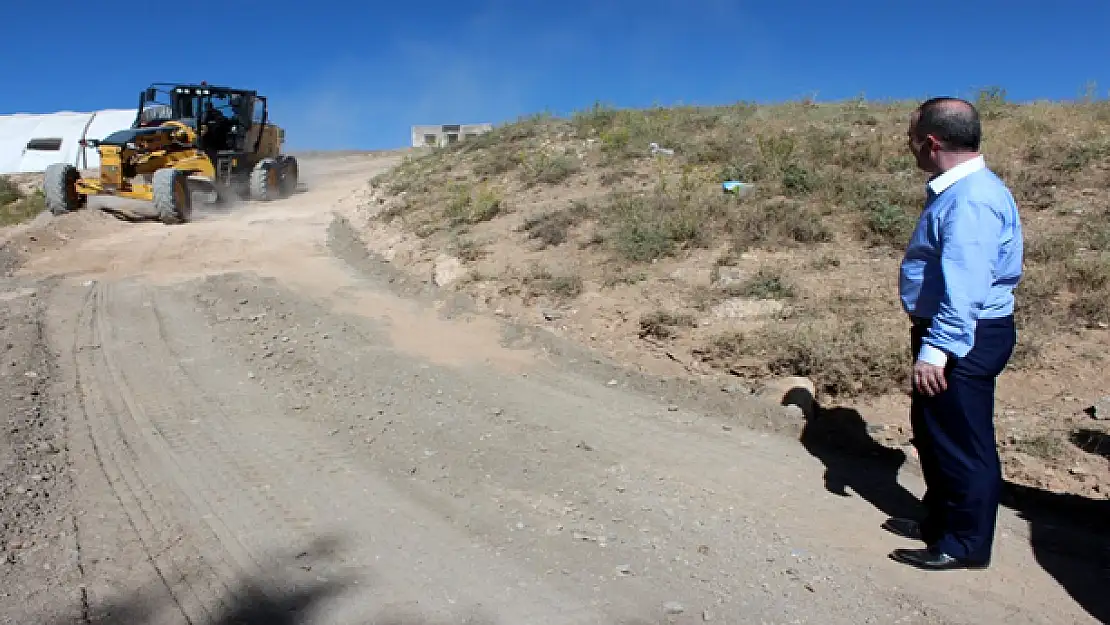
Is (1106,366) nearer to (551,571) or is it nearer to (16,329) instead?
(551,571)

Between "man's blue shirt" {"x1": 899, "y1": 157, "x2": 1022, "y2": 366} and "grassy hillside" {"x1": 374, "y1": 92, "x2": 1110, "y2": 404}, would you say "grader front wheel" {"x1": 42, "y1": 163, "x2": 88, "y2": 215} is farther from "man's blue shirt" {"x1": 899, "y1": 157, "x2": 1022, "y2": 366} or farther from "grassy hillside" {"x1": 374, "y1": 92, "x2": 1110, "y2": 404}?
"man's blue shirt" {"x1": 899, "y1": 157, "x2": 1022, "y2": 366}

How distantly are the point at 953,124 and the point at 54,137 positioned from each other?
107 feet

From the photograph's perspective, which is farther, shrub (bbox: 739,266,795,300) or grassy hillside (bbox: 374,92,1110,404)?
shrub (bbox: 739,266,795,300)

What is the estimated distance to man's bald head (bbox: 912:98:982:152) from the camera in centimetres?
300

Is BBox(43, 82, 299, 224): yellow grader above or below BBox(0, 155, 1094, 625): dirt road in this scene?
above

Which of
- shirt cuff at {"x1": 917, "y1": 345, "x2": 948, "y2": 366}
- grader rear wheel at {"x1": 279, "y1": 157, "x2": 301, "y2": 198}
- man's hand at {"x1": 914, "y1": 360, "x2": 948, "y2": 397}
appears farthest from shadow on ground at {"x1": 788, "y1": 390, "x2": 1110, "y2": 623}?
grader rear wheel at {"x1": 279, "y1": 157, "x2": 301, "y2": 198}

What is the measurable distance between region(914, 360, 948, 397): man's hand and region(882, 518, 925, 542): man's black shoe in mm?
807

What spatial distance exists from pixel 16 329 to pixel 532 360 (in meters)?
4.72

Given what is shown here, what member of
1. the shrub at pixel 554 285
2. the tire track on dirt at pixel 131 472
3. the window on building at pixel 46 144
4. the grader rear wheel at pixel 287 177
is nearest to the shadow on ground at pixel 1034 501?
the shrub at pixel 554 285

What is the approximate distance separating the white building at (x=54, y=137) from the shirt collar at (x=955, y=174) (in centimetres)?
3021

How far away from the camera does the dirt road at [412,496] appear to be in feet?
9.65

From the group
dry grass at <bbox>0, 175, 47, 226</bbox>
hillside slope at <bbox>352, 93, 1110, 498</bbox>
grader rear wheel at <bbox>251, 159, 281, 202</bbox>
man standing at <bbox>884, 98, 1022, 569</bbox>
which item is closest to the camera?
man standing at <bbox>884, 98, 1022, 569</bbox>

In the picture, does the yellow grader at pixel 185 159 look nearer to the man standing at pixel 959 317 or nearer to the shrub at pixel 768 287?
the shrub at pixel 768 287

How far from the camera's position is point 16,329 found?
684cm
